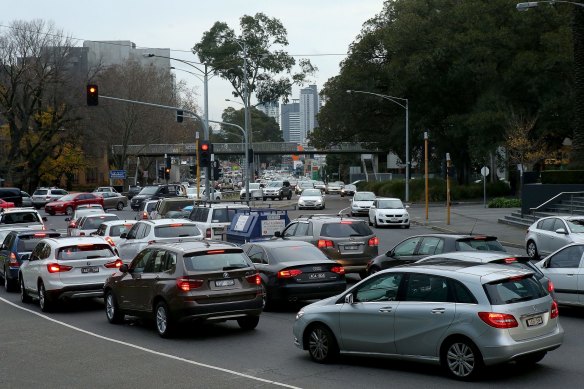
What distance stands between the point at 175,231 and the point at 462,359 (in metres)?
13.8

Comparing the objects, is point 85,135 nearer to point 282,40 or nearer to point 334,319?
point 282,40

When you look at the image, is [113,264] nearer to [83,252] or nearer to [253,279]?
[83,252]

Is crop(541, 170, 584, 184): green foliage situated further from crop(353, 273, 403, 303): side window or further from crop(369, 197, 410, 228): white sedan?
crop(353, 273, 403, 303): side window

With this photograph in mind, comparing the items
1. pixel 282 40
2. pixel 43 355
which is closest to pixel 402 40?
pixel 282 40

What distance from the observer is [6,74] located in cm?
7150

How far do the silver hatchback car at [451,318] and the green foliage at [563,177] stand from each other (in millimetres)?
30155

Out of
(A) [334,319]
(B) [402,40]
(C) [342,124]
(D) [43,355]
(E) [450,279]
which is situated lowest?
(D) [43,355]

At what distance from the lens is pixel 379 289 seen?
11.2 meters

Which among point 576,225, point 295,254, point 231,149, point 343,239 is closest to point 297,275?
point 295,254

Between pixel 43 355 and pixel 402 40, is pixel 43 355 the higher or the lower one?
the lower one

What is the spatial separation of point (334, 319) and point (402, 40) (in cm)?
5969

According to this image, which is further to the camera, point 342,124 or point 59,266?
point 342,124

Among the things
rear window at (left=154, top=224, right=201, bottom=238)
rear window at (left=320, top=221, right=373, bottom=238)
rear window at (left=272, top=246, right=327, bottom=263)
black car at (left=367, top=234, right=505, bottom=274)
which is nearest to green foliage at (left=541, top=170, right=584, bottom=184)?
rear window at (left=320, top=221, right=373, bottom=238)

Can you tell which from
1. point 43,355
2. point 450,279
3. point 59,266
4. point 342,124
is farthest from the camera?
point 342,124
